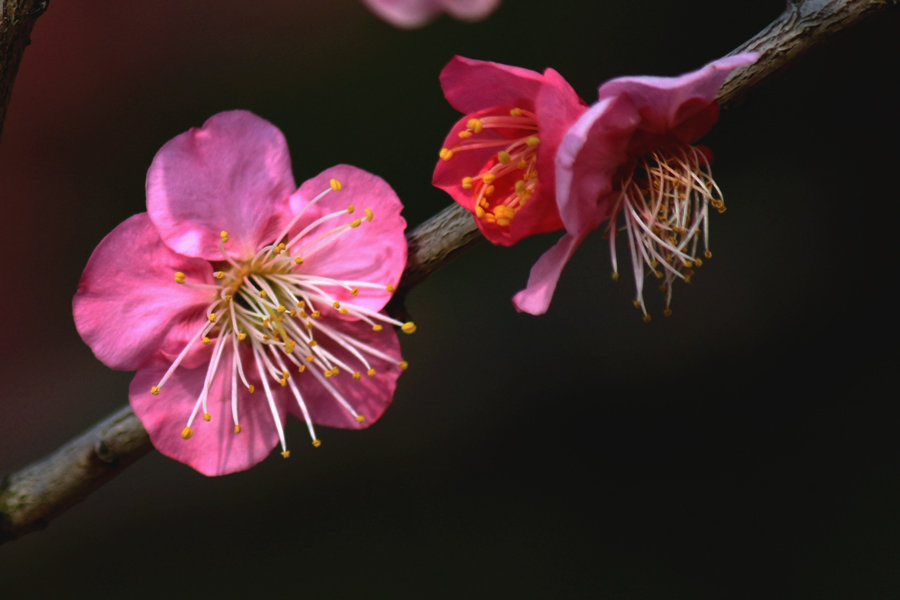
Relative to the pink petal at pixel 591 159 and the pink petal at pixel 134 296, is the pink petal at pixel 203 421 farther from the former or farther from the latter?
the pink petal at pixel 591 159

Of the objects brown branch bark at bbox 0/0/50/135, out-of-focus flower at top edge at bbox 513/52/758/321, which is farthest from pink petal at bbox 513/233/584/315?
brown branch bark at bbox 0/0/50/135

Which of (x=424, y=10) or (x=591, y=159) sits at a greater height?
(x=424, y=10)

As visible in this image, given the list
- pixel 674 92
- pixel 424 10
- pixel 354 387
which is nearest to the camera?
pixel 674 92

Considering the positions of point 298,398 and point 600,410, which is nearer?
point 298,398

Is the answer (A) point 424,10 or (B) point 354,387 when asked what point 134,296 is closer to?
(B) point 354,387

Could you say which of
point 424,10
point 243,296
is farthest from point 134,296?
point 424,10

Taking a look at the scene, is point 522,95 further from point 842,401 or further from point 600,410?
point 842,401

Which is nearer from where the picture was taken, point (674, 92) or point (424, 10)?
point (674, 92)

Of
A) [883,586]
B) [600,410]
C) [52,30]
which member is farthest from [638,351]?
[52,30]
